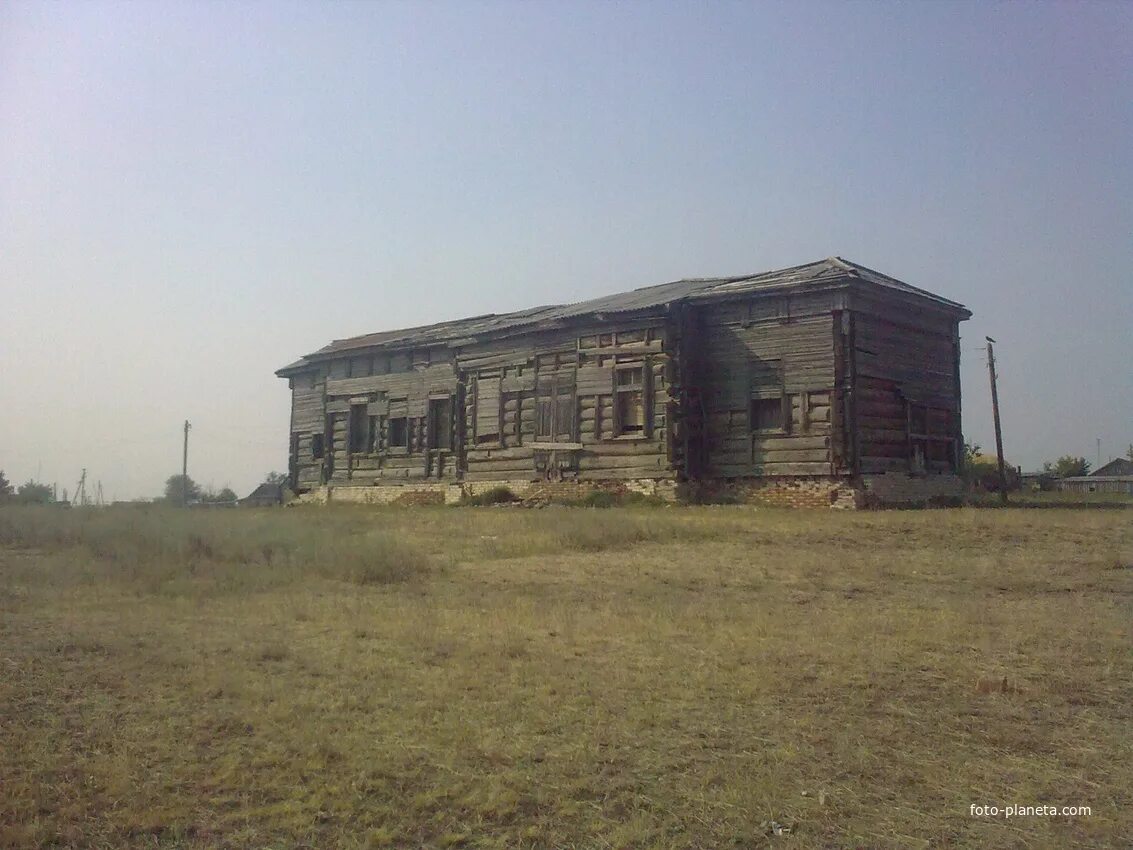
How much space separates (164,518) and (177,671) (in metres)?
13.8

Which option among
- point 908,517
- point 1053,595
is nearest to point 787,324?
point 908,517

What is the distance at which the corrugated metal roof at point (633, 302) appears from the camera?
79.7 feet

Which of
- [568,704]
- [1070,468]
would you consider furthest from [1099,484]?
[568,704]

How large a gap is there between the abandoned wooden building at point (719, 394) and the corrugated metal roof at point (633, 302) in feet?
0.28

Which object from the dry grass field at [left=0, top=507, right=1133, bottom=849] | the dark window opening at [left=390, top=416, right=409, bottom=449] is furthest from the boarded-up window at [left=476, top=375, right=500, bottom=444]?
the dry grass field at [left=0, top=507, right=1133, bottom=849]

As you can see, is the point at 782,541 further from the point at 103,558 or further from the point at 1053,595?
the point at 103,558

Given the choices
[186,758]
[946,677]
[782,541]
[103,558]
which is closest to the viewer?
[186,758]

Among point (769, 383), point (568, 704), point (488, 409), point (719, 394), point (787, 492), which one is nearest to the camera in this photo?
point (568, 704)

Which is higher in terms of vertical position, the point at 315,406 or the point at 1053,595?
the point at 315,406

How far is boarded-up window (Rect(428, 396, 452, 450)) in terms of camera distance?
32.5 metres

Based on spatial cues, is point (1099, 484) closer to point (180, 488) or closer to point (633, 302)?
point (633, 302)

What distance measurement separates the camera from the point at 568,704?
6730mm

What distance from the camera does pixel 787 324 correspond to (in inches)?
957

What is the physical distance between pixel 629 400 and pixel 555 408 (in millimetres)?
2621
